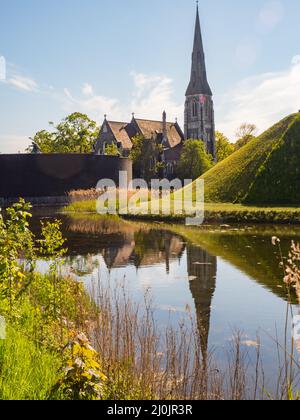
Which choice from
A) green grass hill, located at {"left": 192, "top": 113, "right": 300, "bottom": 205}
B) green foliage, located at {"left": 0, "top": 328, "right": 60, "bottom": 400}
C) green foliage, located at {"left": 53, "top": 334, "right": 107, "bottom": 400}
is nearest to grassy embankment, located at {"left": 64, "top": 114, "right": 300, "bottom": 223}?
green grass hill, located at {"left": 192, "top": 113, "right": 300, "bottom": 205}

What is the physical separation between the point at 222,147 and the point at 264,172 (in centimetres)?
6041

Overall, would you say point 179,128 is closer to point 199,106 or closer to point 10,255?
point 199,106

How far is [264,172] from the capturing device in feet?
117

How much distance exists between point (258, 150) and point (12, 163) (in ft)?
69.0

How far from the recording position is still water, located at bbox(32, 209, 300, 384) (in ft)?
28.6

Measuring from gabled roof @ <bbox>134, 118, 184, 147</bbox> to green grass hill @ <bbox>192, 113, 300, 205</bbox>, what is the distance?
129 feet

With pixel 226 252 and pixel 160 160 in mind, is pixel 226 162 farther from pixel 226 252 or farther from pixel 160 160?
pixel 160 160

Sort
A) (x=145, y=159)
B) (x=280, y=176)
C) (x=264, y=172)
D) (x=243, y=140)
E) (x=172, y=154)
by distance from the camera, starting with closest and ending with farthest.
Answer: (x=280, y=176) → (x=264, y=172) → (x=145, y=159) → (x=172, y=154) → (x=243, y=140)

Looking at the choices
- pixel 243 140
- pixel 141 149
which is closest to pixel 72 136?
pixel 141 149

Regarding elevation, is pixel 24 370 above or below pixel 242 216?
below

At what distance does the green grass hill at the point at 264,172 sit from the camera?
3334 centimetres

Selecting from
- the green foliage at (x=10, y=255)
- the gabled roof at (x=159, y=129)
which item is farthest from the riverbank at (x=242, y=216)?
the gabled roof at (x=159, y=129)

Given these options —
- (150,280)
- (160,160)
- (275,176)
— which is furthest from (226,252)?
(160,160)
